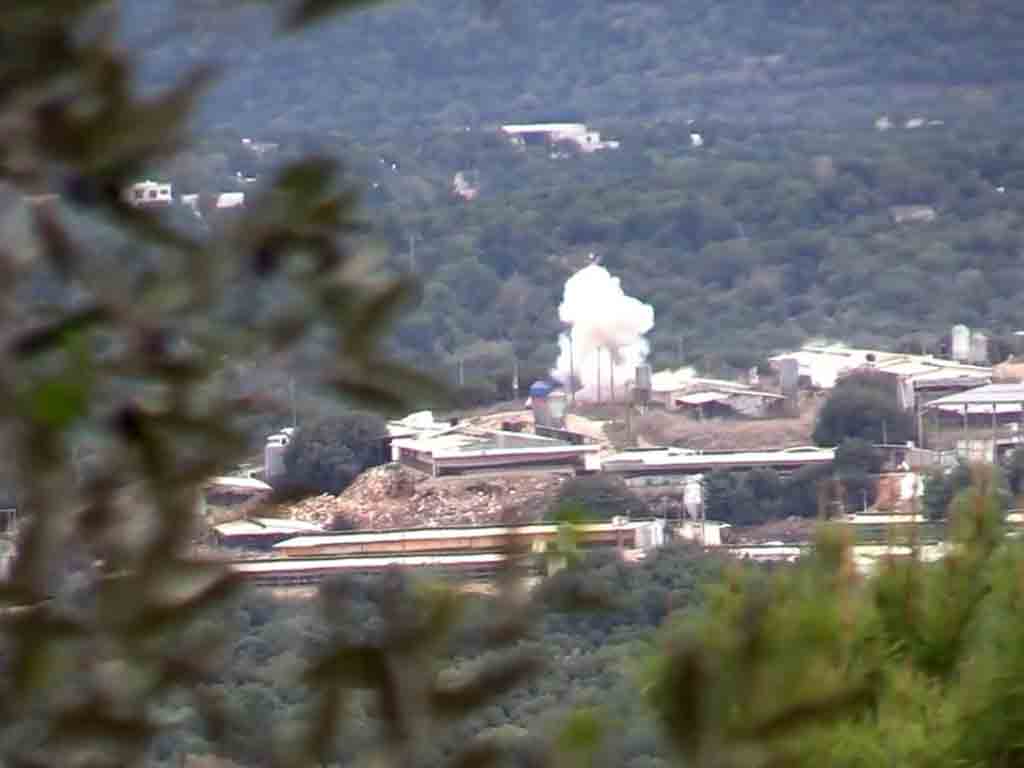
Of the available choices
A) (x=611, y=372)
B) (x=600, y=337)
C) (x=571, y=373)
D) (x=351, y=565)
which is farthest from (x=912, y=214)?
(x=351, y=565)

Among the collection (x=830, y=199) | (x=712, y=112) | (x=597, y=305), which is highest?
(x=712, y=112)

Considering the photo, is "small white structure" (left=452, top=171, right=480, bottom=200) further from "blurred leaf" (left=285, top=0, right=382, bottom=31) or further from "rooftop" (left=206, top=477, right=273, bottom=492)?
"blurred leaf" (left=285, top=0, right=382, bottom=31)

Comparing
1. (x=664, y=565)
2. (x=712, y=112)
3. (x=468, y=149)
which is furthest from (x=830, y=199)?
(x=664, y=565)

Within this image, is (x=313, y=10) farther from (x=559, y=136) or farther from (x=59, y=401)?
(x=559, y=136)

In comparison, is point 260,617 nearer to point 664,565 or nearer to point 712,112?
point 664,565

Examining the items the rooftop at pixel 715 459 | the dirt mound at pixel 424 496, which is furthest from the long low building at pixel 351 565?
the rooftop at pixel 715 459

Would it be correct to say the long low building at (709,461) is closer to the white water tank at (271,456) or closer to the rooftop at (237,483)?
the white water tank at (271,456)
